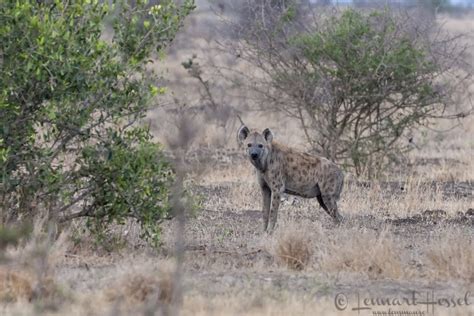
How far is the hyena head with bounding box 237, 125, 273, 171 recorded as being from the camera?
1219 centimetres

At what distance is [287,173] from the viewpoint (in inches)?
492

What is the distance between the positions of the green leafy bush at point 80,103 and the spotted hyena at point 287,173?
2099mm

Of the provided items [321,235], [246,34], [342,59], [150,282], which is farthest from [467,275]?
[246,34]

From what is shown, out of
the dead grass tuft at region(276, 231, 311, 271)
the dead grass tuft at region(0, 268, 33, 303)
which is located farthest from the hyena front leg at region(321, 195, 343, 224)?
the dead grass tuft at region(0, 268, 33, 303)

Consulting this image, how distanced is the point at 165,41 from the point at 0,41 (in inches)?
67.4

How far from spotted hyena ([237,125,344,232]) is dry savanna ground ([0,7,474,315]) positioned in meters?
0.33

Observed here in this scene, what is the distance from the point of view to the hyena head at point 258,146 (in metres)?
12.2

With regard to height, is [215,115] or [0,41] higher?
[215,115]

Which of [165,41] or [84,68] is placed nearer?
[84,68]

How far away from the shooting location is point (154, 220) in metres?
10.2

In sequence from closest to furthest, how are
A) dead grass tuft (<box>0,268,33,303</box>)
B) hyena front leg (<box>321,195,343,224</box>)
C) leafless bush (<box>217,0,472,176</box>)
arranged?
dead grass tuft (<box>0,268,33,303</box>)
hyena front leg (<box>321,195,343,224</box>)
leafless bush (<box>217,0,472,176</box>)

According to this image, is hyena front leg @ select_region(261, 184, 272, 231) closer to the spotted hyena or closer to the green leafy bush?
the spotted hyena

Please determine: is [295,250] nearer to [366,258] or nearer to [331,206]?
[366,258]

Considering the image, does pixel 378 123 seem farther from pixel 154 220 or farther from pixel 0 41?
pixel 0 41
